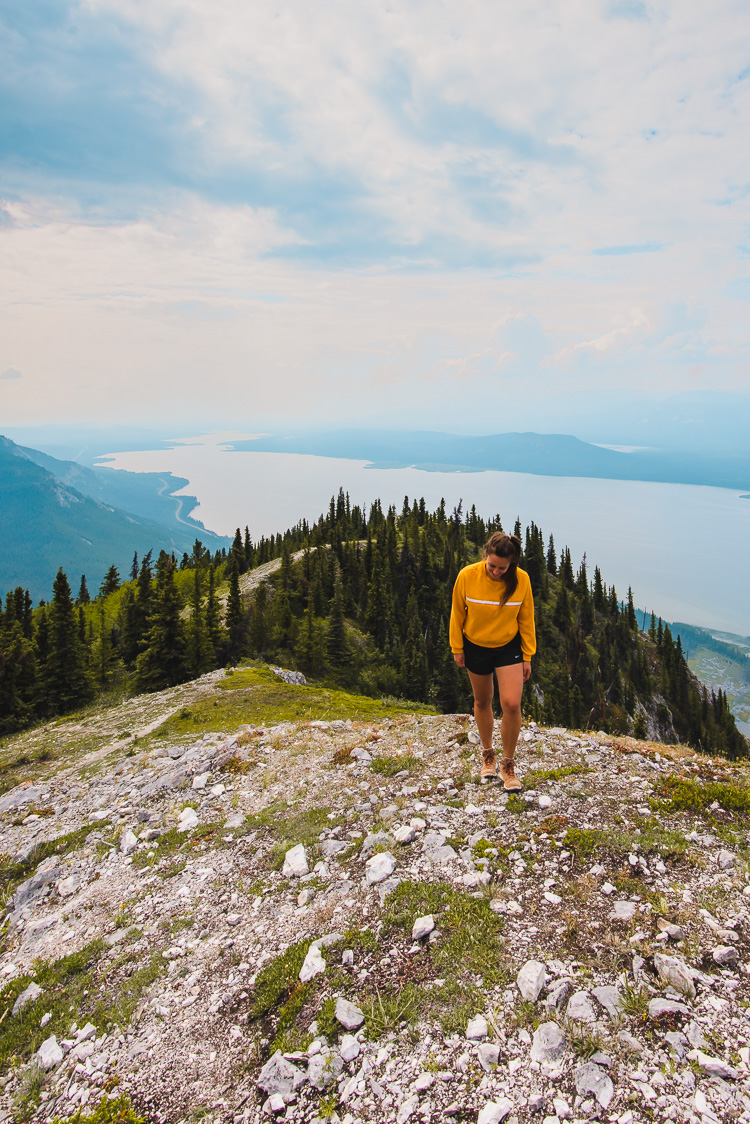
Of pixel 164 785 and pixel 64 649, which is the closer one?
pixel 164 785

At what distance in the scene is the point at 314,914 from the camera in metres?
6.08

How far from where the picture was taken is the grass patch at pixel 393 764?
33.6ft

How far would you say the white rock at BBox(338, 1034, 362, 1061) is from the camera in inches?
162

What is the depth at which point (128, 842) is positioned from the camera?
9039 mm

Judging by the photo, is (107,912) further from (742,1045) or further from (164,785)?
(742,1045)

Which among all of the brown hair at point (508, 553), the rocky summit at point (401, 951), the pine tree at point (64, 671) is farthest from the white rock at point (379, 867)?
the pine tree at point (64, 671)

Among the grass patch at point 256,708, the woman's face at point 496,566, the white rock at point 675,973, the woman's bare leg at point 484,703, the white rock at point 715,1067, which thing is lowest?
the grass patch at point 256,708

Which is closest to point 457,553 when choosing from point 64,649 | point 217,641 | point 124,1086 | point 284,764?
point 217,641

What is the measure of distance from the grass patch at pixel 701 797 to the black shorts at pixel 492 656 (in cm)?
303

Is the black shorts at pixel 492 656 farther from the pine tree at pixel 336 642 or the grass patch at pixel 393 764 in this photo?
the pine tree at pixel 336 642

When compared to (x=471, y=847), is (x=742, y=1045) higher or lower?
higher

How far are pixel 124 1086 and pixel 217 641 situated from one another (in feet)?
148

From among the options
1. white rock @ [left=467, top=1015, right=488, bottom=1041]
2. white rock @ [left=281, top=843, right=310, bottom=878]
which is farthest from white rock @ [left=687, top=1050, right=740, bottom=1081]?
white rock @ [left=281, top=843, right=310, bottom=878]

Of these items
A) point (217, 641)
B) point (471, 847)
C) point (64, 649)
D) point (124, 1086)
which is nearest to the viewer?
point (124, 1086)
